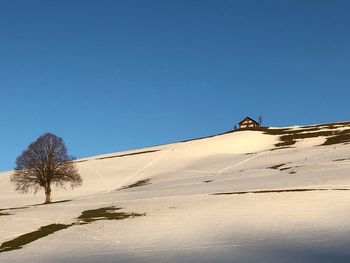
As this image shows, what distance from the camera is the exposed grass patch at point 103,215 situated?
37.5 meters

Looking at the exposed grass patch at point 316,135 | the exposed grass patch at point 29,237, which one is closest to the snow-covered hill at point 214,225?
the exposed grass patch at point 29,237

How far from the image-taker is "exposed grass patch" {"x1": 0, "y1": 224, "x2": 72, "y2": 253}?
2773 centimetres

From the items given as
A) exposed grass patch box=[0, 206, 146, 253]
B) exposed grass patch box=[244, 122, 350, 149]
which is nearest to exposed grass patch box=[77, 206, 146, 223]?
exposed grass patch box=[0, 206, 146, 253]

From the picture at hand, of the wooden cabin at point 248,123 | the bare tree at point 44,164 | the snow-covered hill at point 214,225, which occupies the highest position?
the wooden cabin at point 248,123

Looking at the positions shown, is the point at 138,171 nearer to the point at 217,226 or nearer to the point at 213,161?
the point at 213,161

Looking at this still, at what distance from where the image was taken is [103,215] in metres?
39.8

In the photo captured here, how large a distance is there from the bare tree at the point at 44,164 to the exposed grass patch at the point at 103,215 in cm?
2499

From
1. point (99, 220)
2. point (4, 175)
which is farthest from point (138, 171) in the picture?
point (99, 220)

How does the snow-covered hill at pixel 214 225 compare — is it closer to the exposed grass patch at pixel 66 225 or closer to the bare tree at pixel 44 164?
the exposed grass patch at pixel 66 225

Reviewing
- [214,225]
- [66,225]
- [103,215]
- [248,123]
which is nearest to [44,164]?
[103,215]

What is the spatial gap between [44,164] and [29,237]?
38240 millimetres

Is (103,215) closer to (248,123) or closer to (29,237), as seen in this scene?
(29,237)

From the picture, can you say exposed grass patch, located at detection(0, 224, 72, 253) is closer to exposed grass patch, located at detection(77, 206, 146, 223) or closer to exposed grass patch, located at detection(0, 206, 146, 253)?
exposed grass patch, located at detection(0, 206, 146, 253)

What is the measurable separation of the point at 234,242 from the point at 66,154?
49.9 meters
